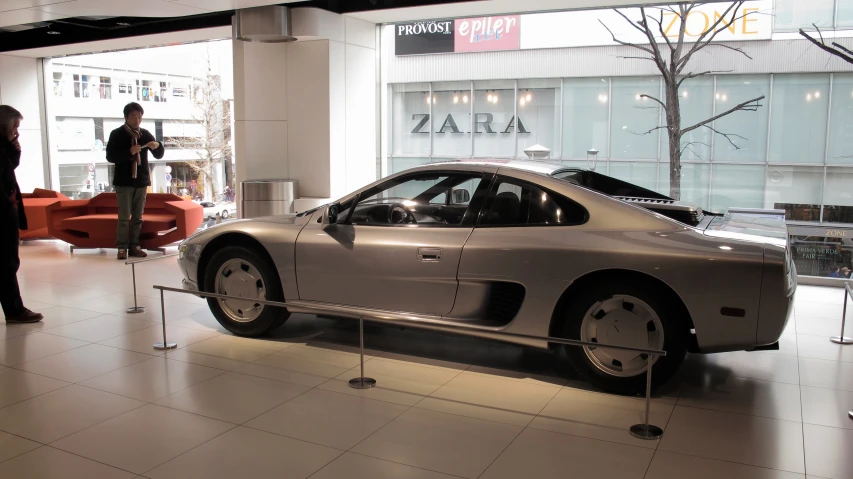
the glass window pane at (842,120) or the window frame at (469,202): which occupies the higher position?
the glass window pane at (842,120)

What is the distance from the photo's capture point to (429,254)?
4.45 m

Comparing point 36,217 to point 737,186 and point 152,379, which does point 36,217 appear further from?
point 737,186

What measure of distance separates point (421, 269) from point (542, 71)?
524 centimetres

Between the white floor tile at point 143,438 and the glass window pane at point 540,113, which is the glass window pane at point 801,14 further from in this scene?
the white floor tile at point 143,438

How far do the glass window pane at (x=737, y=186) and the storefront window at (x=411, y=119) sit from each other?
393cm

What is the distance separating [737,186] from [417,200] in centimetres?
489

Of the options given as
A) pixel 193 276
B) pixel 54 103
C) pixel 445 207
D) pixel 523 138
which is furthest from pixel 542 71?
pixel 54 103

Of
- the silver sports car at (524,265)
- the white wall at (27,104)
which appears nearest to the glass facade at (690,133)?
the silver sports car at (524,265)

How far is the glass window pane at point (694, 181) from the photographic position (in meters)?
8.16

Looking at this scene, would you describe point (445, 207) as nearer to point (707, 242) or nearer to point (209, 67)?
point (707, 242)

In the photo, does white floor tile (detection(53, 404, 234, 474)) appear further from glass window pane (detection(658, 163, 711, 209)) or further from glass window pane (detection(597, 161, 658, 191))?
glass window pane (detection(658, 163, 711, 209))

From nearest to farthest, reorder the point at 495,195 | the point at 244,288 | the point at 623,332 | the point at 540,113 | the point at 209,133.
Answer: the point at 623,332, the point at 495,195, the point at 244,288, the point at 540,113, the point at 209,133

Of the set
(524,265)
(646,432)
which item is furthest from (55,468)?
(646,432)

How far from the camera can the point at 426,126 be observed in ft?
32.2
